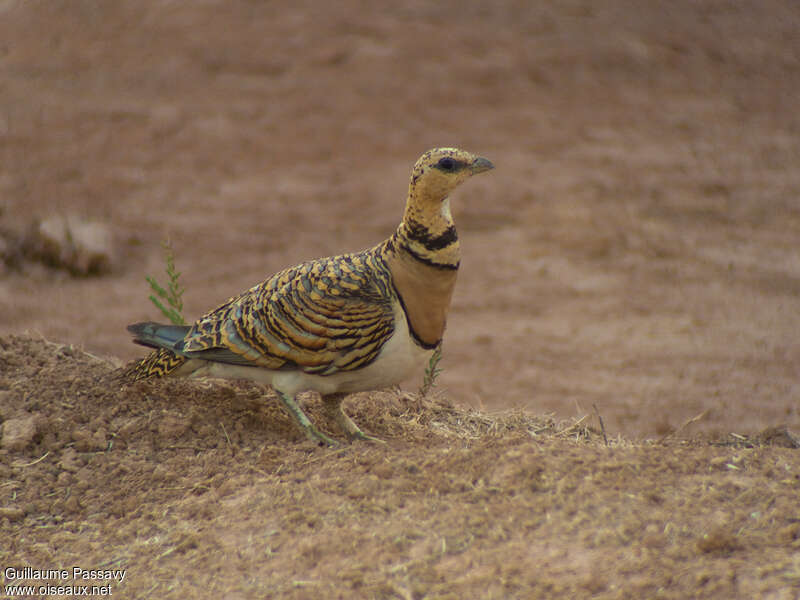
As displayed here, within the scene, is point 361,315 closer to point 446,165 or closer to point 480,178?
point 446,165

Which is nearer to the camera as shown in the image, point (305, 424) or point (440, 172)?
point (440, 172)

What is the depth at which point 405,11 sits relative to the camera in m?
13.4

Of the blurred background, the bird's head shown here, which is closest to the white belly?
the bird's head

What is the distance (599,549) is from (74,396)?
2875 millimetres

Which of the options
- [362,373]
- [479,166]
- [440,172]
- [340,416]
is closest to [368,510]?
[362,373]

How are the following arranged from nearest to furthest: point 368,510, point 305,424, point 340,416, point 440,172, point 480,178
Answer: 1. point 368,510
2. point 440,172
3. point 305,424
4. point 340,416
5. point 480,178

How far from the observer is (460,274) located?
9430 mm

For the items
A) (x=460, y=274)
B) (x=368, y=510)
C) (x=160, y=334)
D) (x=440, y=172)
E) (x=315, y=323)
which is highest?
(x=440, y=172)

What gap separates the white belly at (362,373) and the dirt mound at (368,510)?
27 cm

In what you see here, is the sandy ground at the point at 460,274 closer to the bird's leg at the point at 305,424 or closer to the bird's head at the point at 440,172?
the bird's leg at the point at 305,424

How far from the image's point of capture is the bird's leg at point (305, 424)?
3.98 m

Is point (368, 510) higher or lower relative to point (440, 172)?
lower

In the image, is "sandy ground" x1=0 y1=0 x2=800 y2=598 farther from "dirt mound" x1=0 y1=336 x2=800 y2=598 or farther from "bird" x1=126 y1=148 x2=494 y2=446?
"bird" x1=126 y1=148 x2=494 y2=446

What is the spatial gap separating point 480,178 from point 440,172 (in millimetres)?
7508
